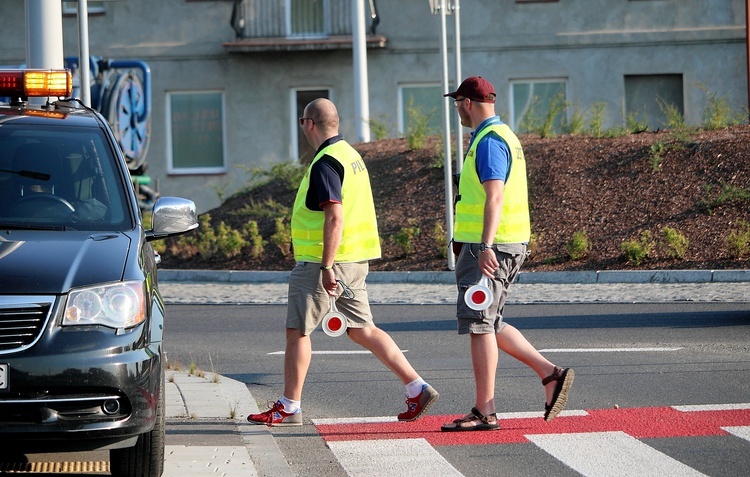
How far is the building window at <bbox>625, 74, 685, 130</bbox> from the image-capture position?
28.2 m

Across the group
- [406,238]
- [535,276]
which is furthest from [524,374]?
[406,238]

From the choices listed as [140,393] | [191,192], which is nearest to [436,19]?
[191,192]

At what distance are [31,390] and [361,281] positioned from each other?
252 centimetres

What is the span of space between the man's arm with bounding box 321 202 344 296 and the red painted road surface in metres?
0.86

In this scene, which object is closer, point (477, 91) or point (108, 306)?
point (108, 306)

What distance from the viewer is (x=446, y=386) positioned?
835cm

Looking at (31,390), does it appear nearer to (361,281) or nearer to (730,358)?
(361,281)

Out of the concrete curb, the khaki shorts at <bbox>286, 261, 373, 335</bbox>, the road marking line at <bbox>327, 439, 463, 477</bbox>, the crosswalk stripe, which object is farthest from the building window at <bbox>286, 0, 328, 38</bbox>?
the crosswalk stripe

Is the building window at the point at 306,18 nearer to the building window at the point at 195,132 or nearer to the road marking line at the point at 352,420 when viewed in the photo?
the building window at the point at 195,132

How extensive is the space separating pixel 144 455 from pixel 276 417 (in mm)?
1562

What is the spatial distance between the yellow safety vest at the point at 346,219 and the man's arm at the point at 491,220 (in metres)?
0.68

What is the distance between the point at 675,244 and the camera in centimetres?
1553

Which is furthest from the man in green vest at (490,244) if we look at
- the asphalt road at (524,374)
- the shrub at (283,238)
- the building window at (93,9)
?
the building window at (93,9)

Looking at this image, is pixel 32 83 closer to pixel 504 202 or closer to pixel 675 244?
pixel 504 202
